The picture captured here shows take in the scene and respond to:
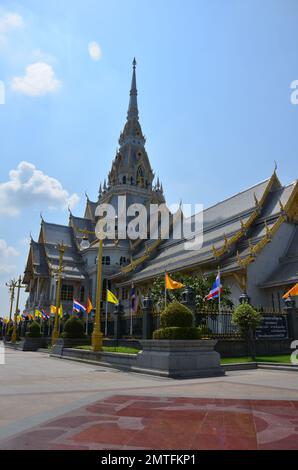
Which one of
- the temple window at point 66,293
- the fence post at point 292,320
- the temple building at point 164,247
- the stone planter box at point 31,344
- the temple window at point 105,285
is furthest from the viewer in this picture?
the temple window at point 66,293

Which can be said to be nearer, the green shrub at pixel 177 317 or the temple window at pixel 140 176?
the green shrub at pixel 177 317

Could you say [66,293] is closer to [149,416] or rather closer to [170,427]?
[149,416]

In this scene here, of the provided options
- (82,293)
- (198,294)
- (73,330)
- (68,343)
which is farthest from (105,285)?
(198,294)

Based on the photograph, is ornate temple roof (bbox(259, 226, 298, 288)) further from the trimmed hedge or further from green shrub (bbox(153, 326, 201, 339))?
green shrub (bbox(153, 326, 201, 339))

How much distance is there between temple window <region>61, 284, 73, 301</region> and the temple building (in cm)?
13

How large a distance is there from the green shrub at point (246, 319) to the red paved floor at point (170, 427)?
1148cm

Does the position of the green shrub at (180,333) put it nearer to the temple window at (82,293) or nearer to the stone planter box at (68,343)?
the stone planter box at (68,343)

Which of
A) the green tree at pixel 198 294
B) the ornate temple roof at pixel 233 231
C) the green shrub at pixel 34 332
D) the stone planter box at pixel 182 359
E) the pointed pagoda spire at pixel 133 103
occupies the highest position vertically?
the pointed pagoda spire at pixel 133 103

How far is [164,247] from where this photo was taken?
47531 mm

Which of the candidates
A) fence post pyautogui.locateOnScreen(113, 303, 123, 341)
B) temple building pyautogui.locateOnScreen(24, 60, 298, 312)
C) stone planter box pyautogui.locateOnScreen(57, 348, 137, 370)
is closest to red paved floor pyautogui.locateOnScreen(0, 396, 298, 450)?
stone planter box pyautogui.locateOnScreen(57, 348, 137, 370)

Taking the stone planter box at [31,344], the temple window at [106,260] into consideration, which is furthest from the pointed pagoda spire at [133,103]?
the stone planter box at [31,344]

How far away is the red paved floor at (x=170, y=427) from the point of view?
4.63 meters

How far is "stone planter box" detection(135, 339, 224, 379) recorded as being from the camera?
504 inches

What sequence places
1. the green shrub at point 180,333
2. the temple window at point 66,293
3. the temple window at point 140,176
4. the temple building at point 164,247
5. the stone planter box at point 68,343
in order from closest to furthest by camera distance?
the green shrub at point 180,333, the stone planter box at point 68,343, the temple building at point 164,247, the temple window at point 66,293, the temple window at point 140,176
